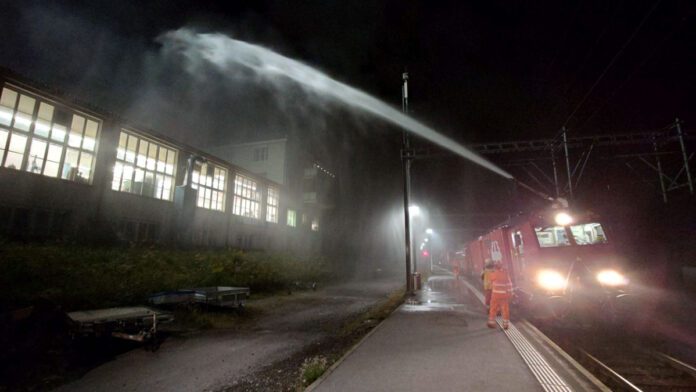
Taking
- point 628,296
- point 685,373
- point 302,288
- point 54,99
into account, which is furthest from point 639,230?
point 54,99

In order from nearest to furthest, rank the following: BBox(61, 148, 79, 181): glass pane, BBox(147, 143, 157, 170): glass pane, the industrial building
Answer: the industrial building, BBox(61, 148, 79, 181): glass pane, BBox(147, 143, 157, 170): glass pane

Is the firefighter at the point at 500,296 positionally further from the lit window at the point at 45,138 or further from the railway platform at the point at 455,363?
the lit window at the point at 45,138

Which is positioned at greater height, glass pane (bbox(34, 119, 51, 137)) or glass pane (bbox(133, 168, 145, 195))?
glass pane (bbox(34, 119, 51, 137))

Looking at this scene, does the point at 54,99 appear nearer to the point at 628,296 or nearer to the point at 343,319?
the point at 343,319

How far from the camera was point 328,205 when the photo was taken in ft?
109

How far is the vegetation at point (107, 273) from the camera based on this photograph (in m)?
8.27

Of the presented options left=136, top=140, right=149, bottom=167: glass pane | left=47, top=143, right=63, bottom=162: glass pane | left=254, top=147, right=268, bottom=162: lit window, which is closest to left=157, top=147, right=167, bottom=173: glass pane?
left=136, top=140, right=149, bottom=167: glass pane

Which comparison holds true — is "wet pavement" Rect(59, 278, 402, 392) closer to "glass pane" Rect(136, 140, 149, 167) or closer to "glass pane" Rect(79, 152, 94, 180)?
"glass pane" Rect(79, 152, 94, 180)

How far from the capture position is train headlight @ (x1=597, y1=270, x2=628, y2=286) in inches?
315

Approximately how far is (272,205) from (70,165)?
1447 cm

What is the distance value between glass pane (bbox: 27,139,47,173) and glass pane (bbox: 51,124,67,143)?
471mm

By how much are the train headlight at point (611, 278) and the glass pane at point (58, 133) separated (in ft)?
62.5

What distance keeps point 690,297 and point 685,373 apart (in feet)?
38.0

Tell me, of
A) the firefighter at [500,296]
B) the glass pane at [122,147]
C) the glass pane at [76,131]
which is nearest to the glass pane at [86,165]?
the glass pane at [76,131]
